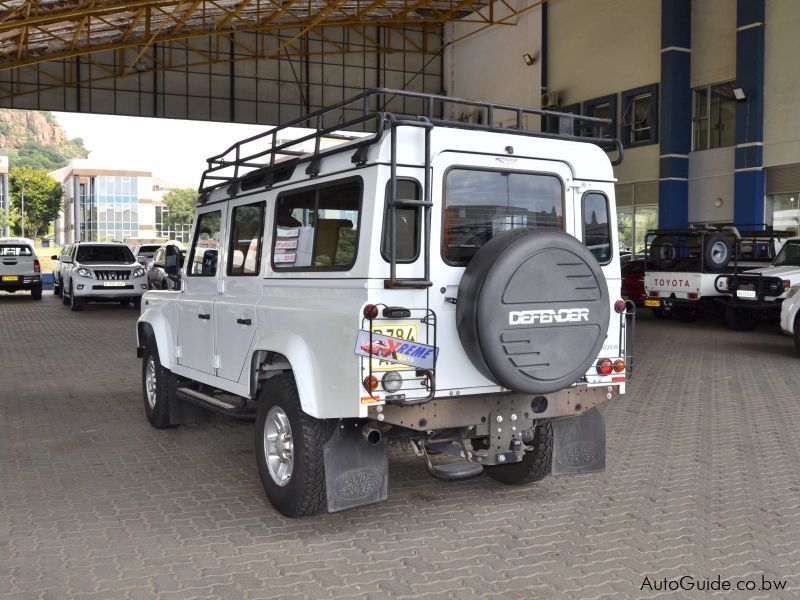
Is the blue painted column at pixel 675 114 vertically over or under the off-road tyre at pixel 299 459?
over

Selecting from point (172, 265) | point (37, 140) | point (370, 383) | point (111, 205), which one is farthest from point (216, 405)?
point (37, 140)

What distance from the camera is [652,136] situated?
24891 millimetres

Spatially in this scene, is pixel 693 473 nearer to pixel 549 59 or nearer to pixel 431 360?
pixel 431 360

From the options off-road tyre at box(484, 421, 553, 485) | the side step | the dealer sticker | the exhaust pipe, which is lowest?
off-road tyre at box(484, 421, 553, 485)

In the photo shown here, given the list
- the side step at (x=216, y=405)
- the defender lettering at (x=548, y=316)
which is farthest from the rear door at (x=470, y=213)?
the side step at (x=216, y=405)

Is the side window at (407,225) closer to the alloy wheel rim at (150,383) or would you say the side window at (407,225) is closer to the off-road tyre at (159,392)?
the off-road tyre at (159,392)

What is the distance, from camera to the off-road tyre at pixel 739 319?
1722 cm

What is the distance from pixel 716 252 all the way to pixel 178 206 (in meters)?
84.2

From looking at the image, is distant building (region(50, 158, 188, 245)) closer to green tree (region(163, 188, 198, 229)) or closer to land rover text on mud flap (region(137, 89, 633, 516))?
green tree (region(163, 188, 198, 229))

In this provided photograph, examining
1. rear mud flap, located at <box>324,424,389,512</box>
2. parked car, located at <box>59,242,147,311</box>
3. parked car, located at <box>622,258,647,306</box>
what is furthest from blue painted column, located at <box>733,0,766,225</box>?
rear mud flap, located at <box>324,424,389,512</box>

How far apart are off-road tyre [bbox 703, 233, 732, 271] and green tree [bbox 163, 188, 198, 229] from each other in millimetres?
81656

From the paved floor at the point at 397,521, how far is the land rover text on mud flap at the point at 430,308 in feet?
1.13

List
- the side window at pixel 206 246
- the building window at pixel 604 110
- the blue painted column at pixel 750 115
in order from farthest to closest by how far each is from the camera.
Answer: the building window at pixel 604 110 < the blue painted column at pixel 750 115 < the side window at pixel 206 246

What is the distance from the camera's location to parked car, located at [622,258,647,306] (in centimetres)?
2103
